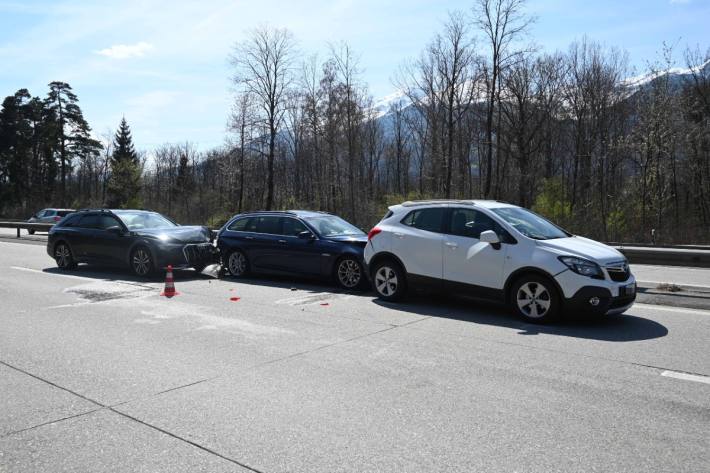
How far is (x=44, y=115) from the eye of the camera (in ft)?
237

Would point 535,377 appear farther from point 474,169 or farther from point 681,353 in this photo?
point 474,169

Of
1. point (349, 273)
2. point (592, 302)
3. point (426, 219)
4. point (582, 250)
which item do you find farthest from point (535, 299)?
point (349, 273)

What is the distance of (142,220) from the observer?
14195 millimetres

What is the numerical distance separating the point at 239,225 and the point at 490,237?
7050mm

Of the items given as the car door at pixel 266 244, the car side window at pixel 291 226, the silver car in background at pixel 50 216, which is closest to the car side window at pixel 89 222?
the car door at pixel 266 244

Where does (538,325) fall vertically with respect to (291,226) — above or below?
below

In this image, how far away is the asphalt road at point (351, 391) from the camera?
144 inches

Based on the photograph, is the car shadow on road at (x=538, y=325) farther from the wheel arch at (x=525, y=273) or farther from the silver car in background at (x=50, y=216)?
the silver car in background at (x=50, y=216)

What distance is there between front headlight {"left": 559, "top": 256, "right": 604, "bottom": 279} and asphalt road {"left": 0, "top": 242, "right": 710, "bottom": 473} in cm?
73

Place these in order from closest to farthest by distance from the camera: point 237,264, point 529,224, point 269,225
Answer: point 529,224, point 269,225, point 237,264

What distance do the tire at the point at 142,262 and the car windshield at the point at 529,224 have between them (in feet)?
A: 26.9

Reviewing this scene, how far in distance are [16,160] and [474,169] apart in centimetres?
6213

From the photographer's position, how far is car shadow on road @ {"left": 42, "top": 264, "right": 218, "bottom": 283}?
12.8 meters

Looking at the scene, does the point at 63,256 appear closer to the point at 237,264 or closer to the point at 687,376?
the point at 237,264
